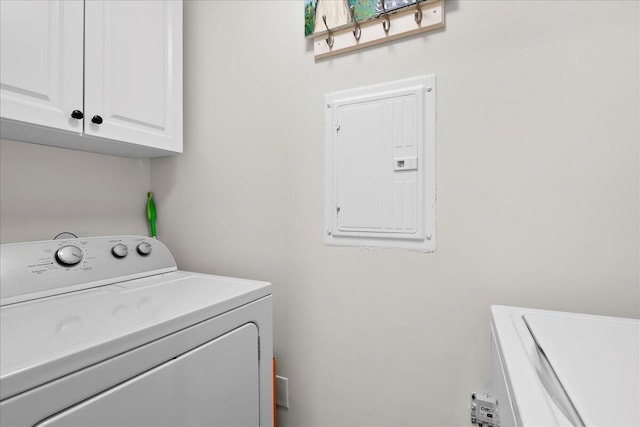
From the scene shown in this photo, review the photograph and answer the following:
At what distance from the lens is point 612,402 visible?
427mm

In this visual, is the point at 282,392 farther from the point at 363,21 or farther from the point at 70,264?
the point at 363,21

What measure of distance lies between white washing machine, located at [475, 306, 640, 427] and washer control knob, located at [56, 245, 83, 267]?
50.7 inches

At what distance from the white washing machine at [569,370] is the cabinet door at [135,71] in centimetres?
145

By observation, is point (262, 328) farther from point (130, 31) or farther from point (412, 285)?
point (130, 31)

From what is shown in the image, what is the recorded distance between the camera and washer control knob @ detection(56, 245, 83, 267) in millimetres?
1098

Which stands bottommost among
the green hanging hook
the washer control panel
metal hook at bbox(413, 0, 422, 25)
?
the washer control panel

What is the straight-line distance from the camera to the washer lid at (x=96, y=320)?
0.60 metres

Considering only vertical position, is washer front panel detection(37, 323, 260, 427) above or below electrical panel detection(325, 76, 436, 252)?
below

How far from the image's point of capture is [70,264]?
1112 millimetres

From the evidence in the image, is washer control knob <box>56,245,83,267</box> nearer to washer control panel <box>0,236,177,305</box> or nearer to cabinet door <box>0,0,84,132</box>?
washer control panel <box>0,236,177,305</box>

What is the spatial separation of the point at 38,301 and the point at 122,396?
1.72 feet

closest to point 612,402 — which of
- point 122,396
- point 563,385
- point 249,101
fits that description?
point 563,385

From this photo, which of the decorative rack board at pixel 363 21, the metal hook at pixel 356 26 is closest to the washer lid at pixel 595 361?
the decorative rack board at pixel 363 21

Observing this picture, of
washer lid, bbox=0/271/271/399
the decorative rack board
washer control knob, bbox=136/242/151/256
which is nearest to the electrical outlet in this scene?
washer lid, bbox=0/271/271/399
